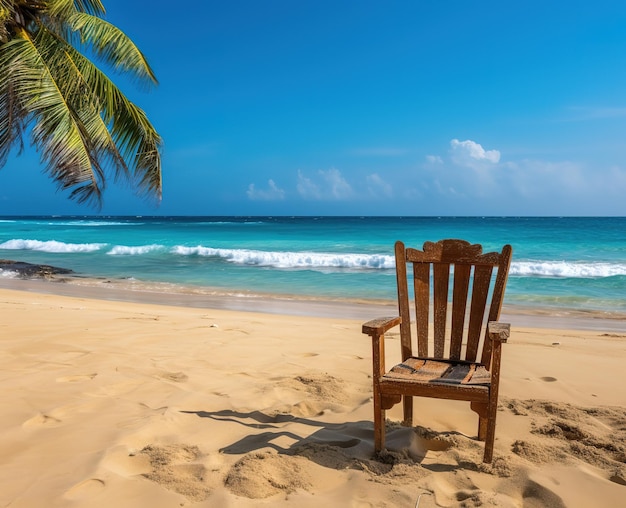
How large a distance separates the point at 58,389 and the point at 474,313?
306 cm

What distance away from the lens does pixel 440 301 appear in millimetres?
3697

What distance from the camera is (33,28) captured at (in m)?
8.03

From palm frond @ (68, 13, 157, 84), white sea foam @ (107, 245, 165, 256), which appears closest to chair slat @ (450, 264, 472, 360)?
palm frond @ (68, 13, 157, 84)

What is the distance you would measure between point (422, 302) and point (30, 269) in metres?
16.7

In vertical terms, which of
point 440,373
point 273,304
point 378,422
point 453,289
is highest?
point 453,289

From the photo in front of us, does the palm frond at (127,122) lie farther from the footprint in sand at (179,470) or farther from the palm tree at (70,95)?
the footprint in sand at (179,470)

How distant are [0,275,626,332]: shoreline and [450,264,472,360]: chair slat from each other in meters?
4.68

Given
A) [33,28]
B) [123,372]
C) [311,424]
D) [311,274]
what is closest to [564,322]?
[311,424]

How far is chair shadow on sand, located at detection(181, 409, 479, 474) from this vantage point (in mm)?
2789

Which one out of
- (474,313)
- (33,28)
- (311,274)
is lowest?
(311,274)

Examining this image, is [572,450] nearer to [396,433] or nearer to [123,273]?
[396,433]

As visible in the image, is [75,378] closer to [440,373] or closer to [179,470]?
[179,470]

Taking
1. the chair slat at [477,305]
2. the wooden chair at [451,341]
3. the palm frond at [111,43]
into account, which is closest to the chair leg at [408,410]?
the wooden chair at [451,341]

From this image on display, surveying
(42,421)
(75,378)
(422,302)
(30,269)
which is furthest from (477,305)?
(30,269)
